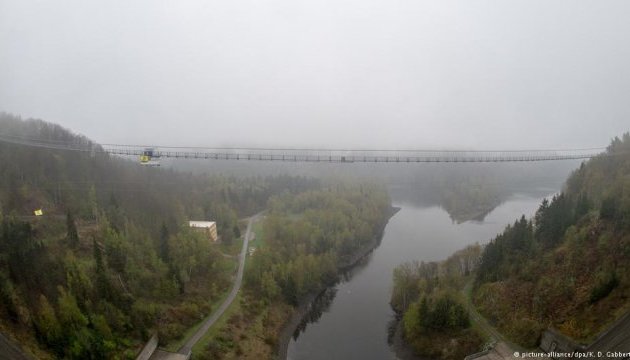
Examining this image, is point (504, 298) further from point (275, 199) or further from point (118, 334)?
point (275, 199)

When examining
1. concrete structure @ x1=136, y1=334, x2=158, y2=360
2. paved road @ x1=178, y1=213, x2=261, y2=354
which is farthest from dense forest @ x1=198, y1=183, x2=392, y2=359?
concrete structure @ x1=136, y1=334, x2=158, y2=360

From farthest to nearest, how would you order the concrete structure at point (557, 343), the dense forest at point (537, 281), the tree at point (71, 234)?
the tree at point (71, 234)
the dense forest at point (537, 281)
the concrete structure at point (557, 343)

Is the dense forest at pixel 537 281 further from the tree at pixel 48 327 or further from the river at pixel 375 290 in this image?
the tree at pixel 48 327

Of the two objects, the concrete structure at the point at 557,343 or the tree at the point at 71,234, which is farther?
the tree at the point at 71,234

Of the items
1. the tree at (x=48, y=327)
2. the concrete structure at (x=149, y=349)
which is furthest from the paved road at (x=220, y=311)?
the tree at (x=48, y=327)

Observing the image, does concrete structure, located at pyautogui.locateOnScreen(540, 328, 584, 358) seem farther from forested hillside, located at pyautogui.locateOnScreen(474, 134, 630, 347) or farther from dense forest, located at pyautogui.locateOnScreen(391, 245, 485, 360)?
dense forest, located at pyautogui.locateOnScreen(391, 245, 485, 360)

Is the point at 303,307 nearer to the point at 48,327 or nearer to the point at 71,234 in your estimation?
the point at 71,234

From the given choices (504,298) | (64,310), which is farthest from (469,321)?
(64,310)
